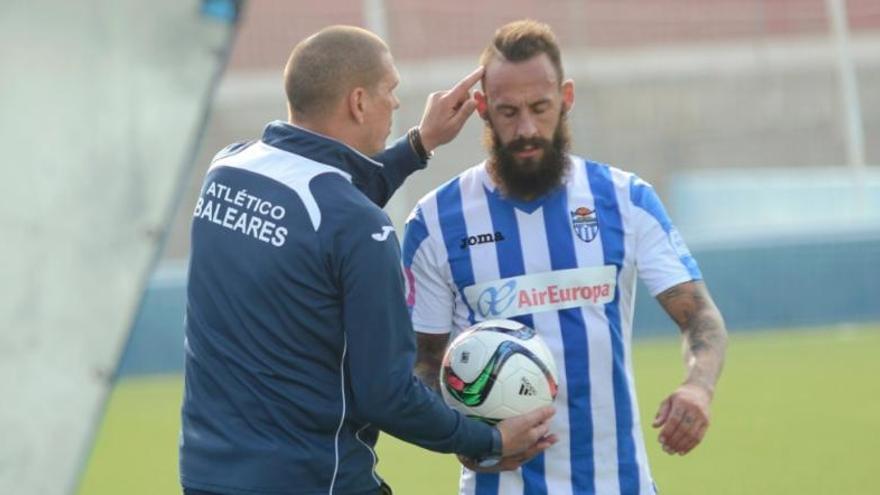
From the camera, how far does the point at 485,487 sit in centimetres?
404

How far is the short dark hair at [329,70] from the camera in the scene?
3684 millimetres

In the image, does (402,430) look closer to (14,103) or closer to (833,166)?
(14,103)

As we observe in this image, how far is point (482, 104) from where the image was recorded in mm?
4262

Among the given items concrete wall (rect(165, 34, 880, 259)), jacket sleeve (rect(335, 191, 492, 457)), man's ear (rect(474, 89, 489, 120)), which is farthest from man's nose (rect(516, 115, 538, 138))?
concrete wall (rect(165, 34, 880, 259))

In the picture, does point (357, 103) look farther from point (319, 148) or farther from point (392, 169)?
point (392, 169)

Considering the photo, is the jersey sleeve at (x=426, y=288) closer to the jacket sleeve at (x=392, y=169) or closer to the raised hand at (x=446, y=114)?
the jacket sleeve at (x=392, y=169)

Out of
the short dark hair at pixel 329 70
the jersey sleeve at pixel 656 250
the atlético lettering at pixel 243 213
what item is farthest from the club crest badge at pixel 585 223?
the atlético lettering at pixel 243 213

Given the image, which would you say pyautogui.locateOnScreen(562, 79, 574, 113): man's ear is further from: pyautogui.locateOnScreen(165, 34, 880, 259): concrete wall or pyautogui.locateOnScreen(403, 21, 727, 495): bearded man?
pyautogui.locateOnScreen(165, 34, 880, 259): concrete wall

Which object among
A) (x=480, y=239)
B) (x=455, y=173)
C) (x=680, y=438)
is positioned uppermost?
(x=480, y=239)

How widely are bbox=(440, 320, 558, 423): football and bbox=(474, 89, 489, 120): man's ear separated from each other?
59 centimetres

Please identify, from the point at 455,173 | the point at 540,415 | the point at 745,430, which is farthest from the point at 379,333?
the point at 455,173

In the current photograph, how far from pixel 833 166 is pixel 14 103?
484 inches

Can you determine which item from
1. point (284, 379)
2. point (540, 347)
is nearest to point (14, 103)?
point (284, 379)

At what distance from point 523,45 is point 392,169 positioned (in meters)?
0.48
